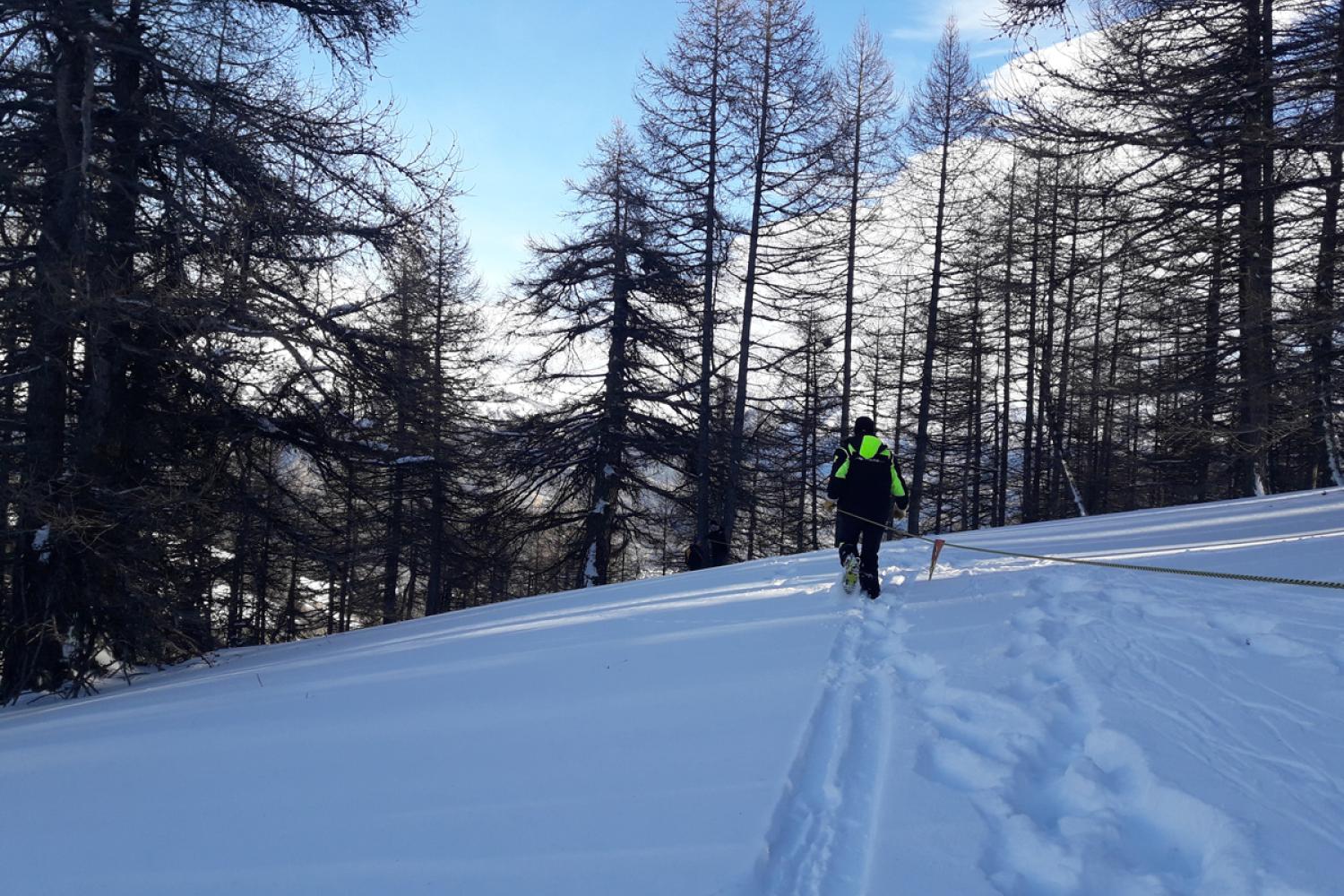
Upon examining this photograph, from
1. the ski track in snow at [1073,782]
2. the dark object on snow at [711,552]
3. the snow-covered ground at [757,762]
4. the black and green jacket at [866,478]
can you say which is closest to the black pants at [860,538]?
the black and green jacket at [866,478]

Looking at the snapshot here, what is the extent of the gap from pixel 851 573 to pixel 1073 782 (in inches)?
156

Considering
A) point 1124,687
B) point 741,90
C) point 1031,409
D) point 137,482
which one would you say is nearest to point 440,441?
point 137,482

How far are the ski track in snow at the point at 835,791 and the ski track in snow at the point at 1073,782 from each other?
24 centimetres

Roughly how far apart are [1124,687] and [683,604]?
3.82 meters

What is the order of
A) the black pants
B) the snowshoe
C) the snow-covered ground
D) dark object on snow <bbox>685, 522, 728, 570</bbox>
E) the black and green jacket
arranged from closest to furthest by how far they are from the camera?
the snow-covered ground < the black pants < the snowshoe < the black and green jacket < dark object on snow <bbox>685, 522, 728, 570</bbox>

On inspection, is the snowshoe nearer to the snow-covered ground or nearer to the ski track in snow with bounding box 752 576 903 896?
the snow-covered ground

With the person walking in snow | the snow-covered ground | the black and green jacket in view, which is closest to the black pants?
the person walking in snow

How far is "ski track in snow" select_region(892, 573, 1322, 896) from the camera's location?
2473 millimetres

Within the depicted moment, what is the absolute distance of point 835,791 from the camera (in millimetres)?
3078

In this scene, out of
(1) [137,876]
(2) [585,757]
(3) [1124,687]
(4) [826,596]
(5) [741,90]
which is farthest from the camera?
(5) [741,90]

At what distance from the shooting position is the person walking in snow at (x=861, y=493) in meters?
7.03

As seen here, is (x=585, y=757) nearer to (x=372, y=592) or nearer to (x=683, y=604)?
(x=683, y=604)

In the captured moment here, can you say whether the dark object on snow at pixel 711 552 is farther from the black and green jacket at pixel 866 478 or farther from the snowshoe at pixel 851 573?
the snowshoe at pixel 851 573

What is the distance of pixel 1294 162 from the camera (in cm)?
1044
